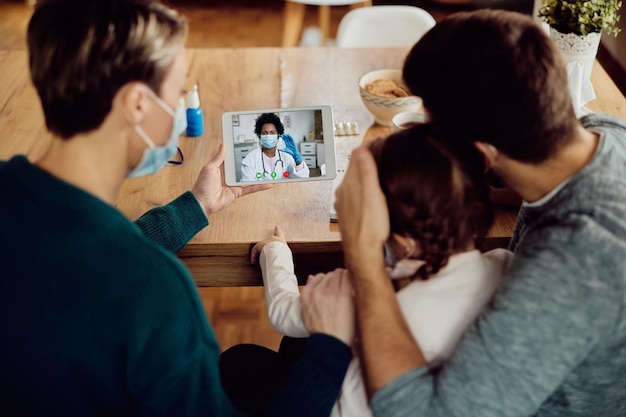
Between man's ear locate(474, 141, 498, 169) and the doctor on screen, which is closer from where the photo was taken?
man's ear locate(474, 141, 498, 169)

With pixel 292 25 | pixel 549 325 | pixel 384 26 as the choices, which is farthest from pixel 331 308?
pixel 292 25

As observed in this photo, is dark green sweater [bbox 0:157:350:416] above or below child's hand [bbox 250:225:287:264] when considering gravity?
above

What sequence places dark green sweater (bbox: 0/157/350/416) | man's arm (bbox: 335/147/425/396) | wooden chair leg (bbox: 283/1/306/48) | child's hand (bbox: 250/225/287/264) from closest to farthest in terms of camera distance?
dark green sweater (bbox: 0/157/350/416) → man's arm (bbox: 335/147/425/396) → child's hand (bbox: 250/225/287/264) → wooden chair leg (bbox: 283/1/306/48)

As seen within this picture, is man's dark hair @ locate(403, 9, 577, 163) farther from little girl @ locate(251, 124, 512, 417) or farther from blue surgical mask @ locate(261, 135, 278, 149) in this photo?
blue surgical mask @ locate(261, 135, 278, 149)

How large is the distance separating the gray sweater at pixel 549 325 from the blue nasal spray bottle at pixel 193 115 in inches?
32.8

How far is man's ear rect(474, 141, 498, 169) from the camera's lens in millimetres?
943

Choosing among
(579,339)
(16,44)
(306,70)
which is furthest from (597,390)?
(16,44)

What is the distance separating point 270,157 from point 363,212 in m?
0.41

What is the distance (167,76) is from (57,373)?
0.42 meters

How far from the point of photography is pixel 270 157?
1.34 m

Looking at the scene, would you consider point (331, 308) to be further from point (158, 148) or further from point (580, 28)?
point (580, 28)

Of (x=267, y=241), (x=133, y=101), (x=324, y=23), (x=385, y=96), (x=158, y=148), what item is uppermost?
(x=133, y=101)

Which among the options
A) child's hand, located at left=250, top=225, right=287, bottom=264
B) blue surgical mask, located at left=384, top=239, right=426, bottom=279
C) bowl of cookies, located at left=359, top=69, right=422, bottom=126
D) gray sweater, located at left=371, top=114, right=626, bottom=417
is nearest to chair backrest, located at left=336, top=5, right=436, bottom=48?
bowl of cookies, located at left=359, top=69, right=422, bottom=126

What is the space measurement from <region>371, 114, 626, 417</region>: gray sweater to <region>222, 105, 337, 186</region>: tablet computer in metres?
0.54
